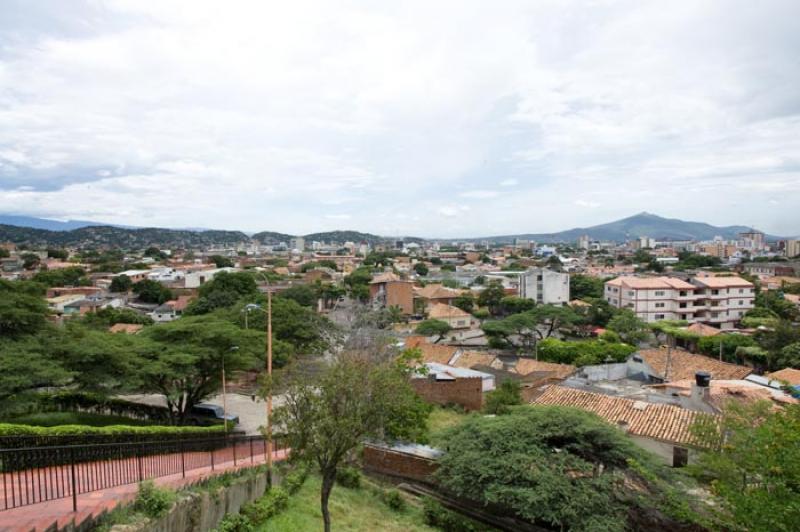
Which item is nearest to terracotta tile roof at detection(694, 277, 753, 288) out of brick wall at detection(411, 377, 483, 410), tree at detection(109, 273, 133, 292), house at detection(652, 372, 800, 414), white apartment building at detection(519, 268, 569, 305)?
white apartment building at detection(519, 268, 569, 305)

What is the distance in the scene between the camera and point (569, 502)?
1103 cm

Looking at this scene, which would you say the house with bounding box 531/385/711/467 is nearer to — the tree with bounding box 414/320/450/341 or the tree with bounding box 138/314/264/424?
the tree with bounding box 138/314/264/424

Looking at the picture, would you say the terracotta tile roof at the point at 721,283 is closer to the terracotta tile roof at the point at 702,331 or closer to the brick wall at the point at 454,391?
the terracotta tile roof at the point at 702,331

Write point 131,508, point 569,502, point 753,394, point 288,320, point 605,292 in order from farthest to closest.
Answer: point 605,292
point 288,320
point 753,394
point 569,502
point 131,508

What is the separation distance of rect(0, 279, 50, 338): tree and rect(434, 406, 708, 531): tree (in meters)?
14.5

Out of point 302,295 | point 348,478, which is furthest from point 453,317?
point 348,478

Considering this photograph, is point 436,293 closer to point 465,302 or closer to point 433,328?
point 465,302

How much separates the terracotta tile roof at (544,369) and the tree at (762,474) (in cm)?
1758

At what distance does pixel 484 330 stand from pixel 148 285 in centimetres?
4430

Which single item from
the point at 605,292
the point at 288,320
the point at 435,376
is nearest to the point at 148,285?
the point at 288,320

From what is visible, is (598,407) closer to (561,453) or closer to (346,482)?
(561,453)

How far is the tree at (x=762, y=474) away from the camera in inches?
300

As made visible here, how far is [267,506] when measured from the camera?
34.0 ft

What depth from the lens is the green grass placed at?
1583cm
